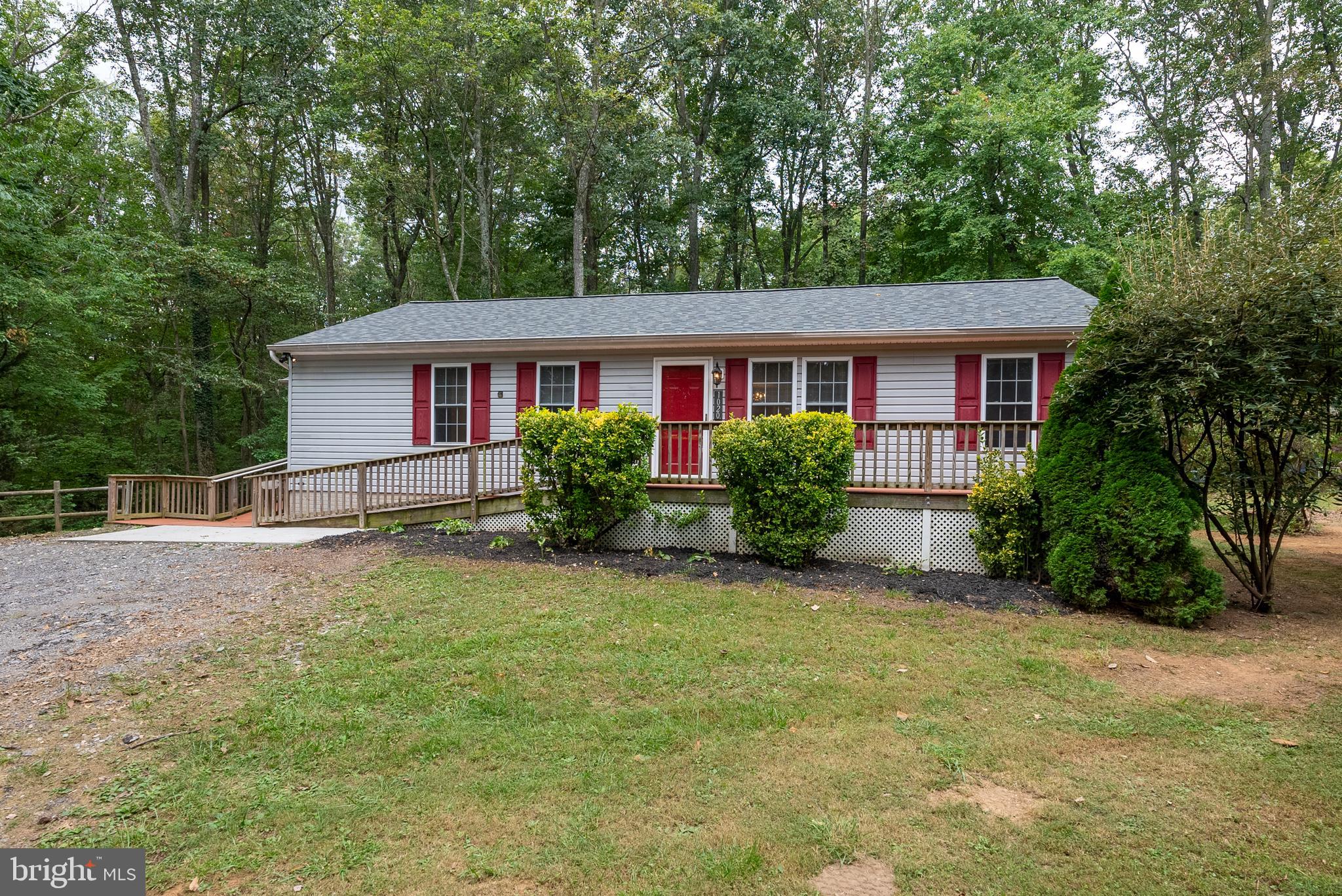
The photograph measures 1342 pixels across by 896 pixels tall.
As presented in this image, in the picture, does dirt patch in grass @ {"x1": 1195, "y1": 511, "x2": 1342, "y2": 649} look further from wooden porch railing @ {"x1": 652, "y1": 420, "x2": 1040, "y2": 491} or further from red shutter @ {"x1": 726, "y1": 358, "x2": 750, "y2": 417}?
red shutter @ {"x1": 726, "y1": 358, "x2": 750, "y2": 417}

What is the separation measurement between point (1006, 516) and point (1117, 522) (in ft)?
3.42

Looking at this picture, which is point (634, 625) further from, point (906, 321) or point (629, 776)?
point (906, 321)

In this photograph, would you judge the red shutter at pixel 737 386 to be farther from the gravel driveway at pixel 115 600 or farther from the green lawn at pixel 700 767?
the gravel driveway at pixel 115 600

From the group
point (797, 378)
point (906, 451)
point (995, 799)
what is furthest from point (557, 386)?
point (995, 799)

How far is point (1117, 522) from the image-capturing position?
18.2 feet

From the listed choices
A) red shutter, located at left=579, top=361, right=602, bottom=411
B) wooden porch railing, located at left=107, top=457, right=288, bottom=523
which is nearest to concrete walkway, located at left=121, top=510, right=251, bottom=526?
wooden porch railing, located at left=107, top=457, right=288, bottom=523

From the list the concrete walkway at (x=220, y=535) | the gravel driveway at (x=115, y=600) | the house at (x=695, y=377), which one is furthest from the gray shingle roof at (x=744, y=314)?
the gravel driveway at (x=115, y=600)

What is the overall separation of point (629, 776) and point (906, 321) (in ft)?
28.1

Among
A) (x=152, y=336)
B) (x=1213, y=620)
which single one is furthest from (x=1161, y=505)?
(x=152, y=336)

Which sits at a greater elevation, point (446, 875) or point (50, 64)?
point (50, 64)

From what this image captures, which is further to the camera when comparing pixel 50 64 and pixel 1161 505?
pixel 50 64

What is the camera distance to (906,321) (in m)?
9.71

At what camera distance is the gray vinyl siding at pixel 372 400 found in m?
10.9

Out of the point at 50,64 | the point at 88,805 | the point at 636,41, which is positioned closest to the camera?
the point at 88,805
